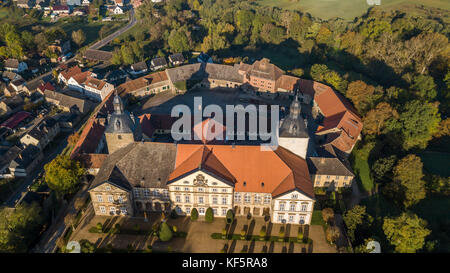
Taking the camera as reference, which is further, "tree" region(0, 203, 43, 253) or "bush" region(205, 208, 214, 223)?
"bush" region(205, 208, 214, 223)

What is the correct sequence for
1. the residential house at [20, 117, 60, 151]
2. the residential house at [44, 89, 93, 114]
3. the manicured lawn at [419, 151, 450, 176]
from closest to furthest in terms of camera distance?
the manicured lawn at [419, 151, 450, 176], the residential house at [20, 117, 60, 151], the residential house at [44, 89, 93, 114]

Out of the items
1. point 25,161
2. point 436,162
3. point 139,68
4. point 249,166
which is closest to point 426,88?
point 436,162

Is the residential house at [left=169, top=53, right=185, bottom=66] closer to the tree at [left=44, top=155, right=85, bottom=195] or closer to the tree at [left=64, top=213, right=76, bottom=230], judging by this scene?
the tree at [left=44, top=155, right=85, bottom=195]

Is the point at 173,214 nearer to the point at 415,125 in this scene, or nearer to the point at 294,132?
the point at 294,132

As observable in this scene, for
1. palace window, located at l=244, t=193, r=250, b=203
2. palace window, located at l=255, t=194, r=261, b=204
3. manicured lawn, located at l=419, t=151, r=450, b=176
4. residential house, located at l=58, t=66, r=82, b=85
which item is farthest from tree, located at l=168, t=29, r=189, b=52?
manicured lawn, located at l=419, t=151, r=450, b=176

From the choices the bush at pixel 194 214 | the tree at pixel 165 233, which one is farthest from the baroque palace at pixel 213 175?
the tree at pixel 165 233

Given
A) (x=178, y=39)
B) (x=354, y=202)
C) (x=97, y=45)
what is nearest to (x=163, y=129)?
(x=354, y=202)
